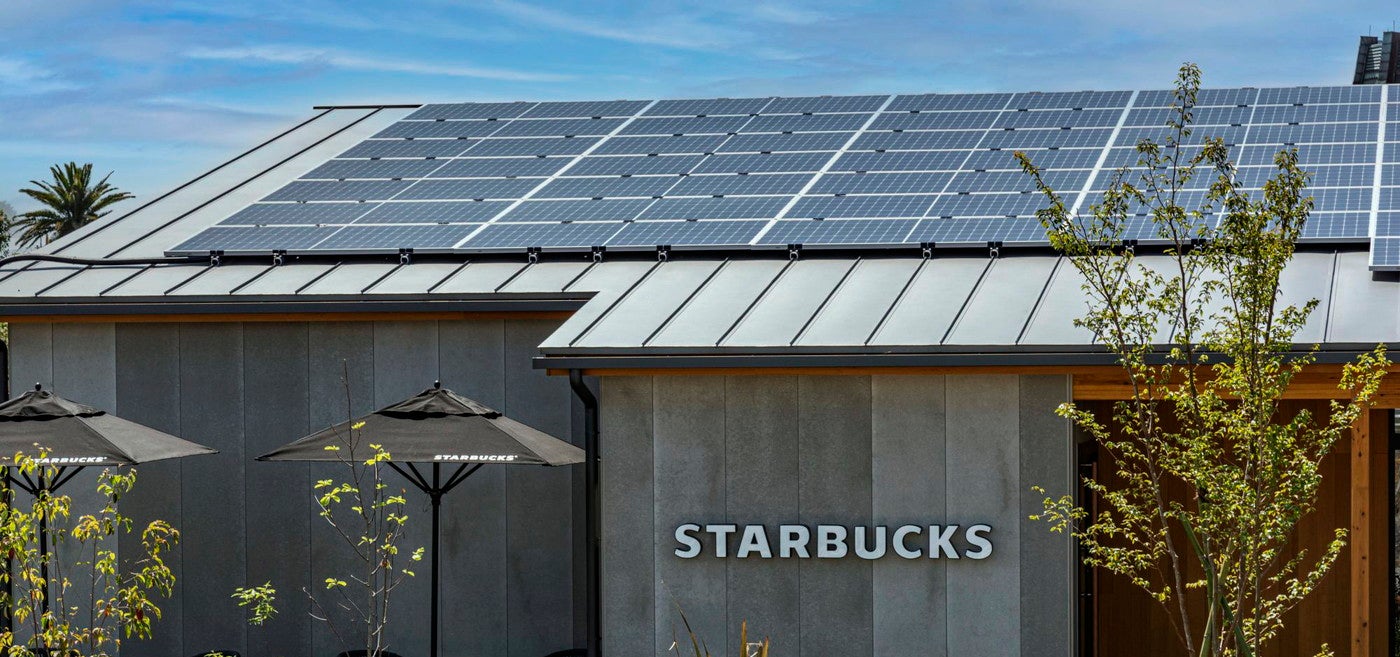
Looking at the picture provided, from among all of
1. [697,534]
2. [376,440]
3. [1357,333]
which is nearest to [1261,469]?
[1357,333]

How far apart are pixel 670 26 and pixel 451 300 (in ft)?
214

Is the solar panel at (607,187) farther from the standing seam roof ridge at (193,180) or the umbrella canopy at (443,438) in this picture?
the umbrella canopy at (443,438)

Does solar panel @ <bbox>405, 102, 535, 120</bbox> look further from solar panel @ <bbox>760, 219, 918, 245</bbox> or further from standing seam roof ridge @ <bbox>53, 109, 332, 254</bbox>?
solar panel @ <bbox>760, 219, 918, 245</bbox>

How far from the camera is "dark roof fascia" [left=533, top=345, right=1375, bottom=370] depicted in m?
11.7

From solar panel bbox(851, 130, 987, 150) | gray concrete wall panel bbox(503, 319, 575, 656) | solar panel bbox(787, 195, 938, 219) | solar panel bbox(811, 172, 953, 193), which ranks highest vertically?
solar panel bbox(851, 130, 987, 150)

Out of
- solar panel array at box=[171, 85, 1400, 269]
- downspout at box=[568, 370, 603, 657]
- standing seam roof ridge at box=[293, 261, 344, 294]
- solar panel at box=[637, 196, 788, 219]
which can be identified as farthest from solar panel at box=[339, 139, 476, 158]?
downspout at box=[568, 370, 603, 657]

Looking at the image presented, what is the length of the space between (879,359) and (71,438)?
6.56 meters

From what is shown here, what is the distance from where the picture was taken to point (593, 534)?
13.0m

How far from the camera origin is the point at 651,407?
12852 millimetres

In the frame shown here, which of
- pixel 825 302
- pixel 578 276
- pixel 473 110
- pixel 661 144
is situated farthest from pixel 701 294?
pixel 473 110

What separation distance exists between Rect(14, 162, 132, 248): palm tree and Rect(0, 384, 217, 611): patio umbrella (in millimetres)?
45047

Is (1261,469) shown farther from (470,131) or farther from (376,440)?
(470,131)

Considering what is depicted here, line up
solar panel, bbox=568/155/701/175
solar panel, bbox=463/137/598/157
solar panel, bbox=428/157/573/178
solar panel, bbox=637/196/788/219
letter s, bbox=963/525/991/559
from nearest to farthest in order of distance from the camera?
1. letter s, bbox=963/525/991/559
2. solar panel, bbox=637/196/788/219
3. solar panel, bbox=568/155/701/175
4. solar panel, bbox=428/157/573/178
5. solar panel, bbox=463/137/598/157

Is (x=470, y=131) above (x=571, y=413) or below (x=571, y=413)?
above
